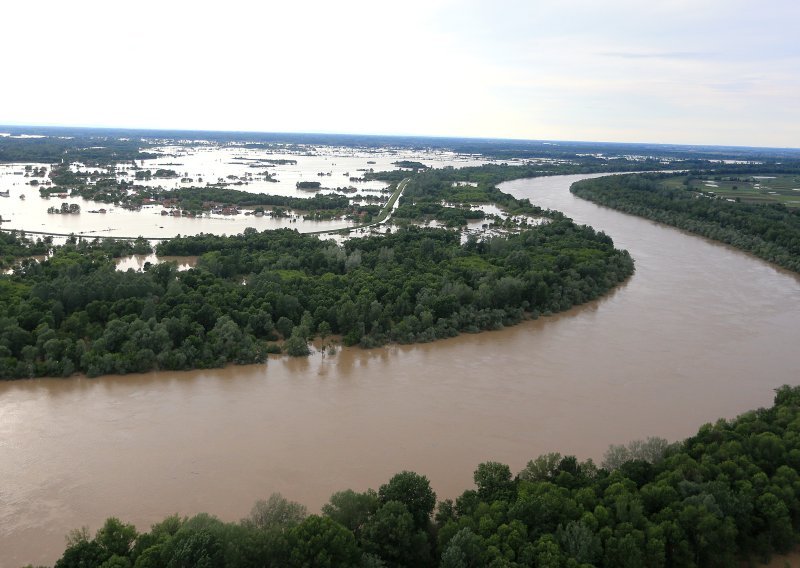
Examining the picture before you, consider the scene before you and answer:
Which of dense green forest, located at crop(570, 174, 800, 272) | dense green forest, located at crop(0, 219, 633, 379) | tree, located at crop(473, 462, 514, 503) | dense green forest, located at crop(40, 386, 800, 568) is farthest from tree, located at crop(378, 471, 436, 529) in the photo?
dense green forest, located at crop(570, 174, 800, 272)

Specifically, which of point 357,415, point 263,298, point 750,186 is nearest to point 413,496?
point 357,415

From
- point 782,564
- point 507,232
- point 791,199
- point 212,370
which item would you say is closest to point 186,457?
point 212,370

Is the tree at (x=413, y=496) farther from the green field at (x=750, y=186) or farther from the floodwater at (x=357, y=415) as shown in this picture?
the green field at (x=750, y=186)

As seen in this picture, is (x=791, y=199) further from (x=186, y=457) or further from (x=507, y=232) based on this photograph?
(x=186, y=457)

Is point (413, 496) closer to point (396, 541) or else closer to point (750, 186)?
point (396, 541)

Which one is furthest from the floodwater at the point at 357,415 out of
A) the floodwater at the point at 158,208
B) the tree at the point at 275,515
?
the floodwater at the point at 158,208
